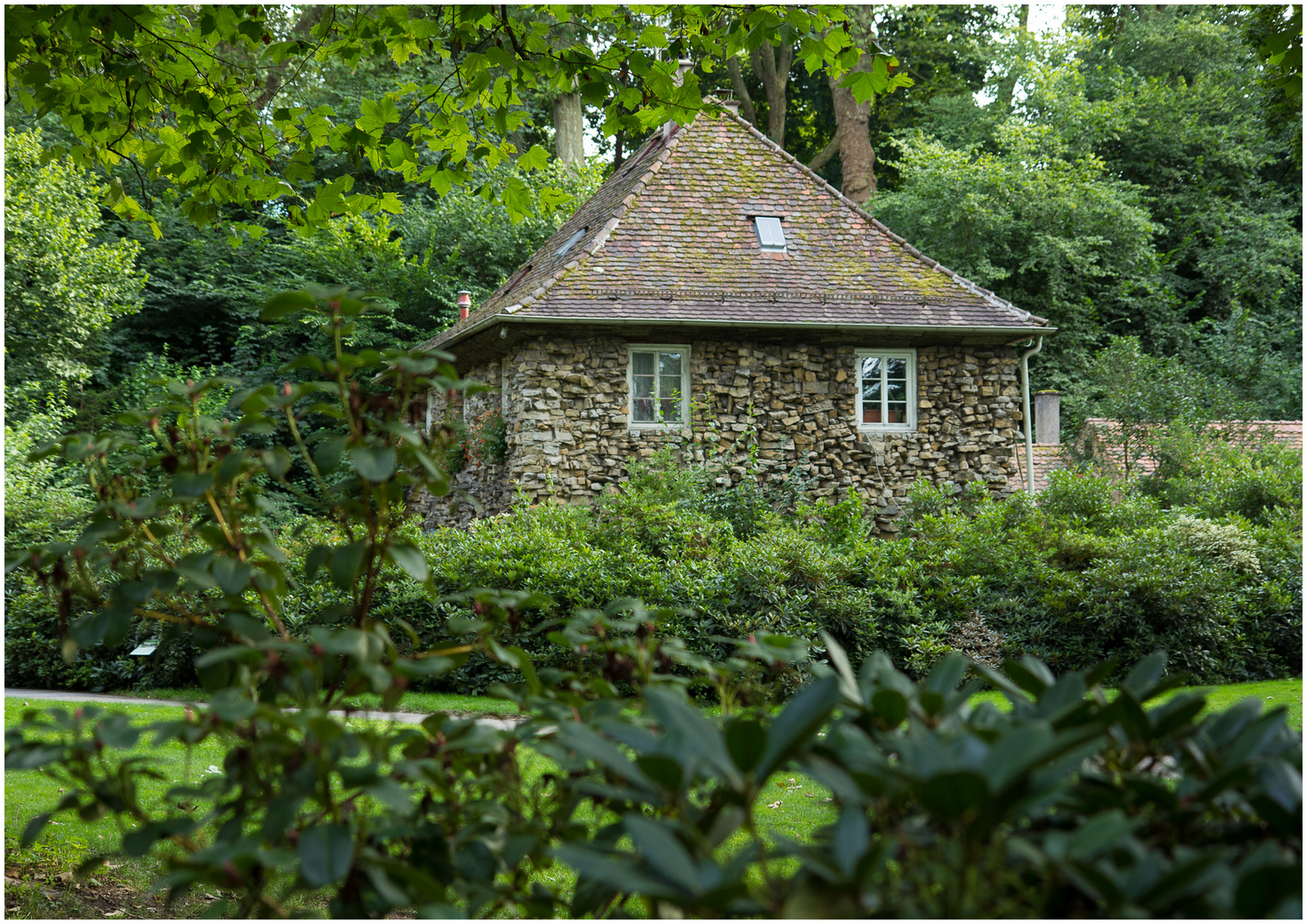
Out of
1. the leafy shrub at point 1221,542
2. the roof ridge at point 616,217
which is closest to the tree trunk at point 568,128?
the roof ridge at point 616,217

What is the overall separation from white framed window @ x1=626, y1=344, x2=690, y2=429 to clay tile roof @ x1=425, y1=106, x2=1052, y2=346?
0.73m

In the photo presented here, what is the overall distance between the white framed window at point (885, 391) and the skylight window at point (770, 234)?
1969mm

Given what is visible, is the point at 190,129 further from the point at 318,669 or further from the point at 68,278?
the point at 68,278

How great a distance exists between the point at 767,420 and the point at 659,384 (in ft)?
5.13

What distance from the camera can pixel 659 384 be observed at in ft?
42.4

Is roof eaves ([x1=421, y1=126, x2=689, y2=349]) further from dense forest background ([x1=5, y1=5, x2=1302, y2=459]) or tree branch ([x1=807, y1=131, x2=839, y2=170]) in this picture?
tree branch ([x1=807, y1=131, x2=839, y2=170])

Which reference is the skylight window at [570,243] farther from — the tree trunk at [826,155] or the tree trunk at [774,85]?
the tree trunk at [826,155]

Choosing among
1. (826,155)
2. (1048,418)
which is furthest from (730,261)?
(826,155)

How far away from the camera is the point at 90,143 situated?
5.04 m

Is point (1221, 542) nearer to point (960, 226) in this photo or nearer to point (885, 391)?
point (885, 391)

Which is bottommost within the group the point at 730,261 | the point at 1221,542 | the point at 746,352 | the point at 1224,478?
the point at 1221,542

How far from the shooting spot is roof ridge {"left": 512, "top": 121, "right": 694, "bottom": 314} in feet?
40.2

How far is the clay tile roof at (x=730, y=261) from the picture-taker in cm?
1251

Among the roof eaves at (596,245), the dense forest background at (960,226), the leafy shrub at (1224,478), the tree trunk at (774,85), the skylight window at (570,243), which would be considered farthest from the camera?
the tree trunk at (774,85)
